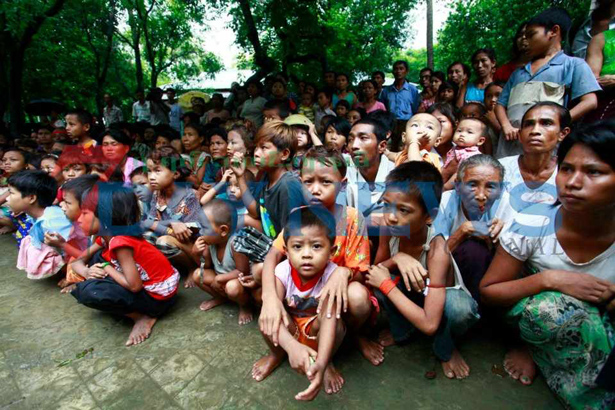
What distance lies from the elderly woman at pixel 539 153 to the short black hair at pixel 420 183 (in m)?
0.61

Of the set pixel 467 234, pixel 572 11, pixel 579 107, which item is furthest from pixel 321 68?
pixel 467 234

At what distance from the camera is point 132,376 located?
2.14 meters

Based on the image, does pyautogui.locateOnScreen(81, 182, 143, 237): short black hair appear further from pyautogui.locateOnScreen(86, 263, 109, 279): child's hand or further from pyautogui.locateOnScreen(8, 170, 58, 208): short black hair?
pyautogui.locateOnScreen(8, 170, 58, 208): short black hair

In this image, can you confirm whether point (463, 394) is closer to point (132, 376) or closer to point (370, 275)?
point (370, 275)

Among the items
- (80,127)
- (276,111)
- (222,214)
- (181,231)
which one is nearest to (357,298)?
(222,214)

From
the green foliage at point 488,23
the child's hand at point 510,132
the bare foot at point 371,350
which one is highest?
the green foliage at point 488,23

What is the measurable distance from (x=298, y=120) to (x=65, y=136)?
5984 millimetres

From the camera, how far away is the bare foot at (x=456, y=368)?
1.99 meters

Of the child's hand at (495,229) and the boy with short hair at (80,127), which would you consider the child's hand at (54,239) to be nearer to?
the boy with short hair at (80,127)

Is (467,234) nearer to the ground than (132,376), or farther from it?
farther from it

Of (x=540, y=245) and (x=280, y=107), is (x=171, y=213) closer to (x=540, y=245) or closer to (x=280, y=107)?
(x=280, y=107)

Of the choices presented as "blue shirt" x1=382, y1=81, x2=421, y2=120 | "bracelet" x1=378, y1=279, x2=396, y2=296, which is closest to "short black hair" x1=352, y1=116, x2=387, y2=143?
"bracelet" x1=378, y1=279, x2=396, y2=296

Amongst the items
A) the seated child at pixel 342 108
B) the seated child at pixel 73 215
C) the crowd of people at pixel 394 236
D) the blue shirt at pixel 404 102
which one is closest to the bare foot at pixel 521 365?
the crowd of people at pixel 394 236

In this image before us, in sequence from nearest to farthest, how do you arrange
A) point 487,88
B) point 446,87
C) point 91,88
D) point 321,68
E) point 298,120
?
1. point 487,88
2. point 298,120
3. point 446,87
4. point 321,68
5. point 91,88
